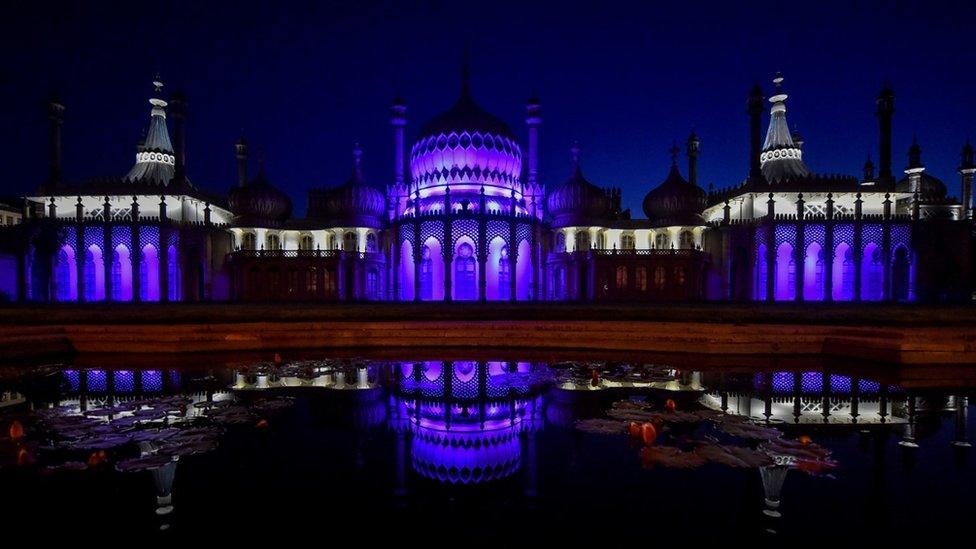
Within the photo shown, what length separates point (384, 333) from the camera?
49.1 feet

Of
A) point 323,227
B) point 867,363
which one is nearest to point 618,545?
point 867,363

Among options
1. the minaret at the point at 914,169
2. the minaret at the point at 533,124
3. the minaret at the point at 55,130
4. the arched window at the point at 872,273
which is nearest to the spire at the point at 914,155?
the minaret at the point at 914,169

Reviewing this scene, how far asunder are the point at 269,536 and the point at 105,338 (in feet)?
43.1

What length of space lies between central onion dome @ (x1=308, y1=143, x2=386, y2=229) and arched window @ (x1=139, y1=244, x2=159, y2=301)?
1072cm

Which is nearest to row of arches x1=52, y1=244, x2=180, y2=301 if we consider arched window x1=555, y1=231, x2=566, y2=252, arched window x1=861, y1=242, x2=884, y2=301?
arched window x1=555, y1=231, x2=566, y2=252

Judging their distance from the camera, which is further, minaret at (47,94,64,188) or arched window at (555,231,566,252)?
arched window at (555,231,566,252)

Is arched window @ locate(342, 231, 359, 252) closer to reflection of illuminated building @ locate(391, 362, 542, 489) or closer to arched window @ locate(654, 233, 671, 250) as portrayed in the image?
arched window @ locate(654, 233, 671, 250)

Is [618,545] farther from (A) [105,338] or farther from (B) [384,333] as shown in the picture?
(A) [105,338]

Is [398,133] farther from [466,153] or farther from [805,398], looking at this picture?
[805,398]

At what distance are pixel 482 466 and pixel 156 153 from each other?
4413 cm

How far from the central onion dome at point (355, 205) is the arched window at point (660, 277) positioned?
19.3 meters

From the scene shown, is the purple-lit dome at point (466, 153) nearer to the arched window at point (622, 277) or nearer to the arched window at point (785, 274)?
the arched window at point (622, 277)

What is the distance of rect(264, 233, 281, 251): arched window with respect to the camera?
117 feet

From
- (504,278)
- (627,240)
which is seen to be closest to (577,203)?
(627,240)
